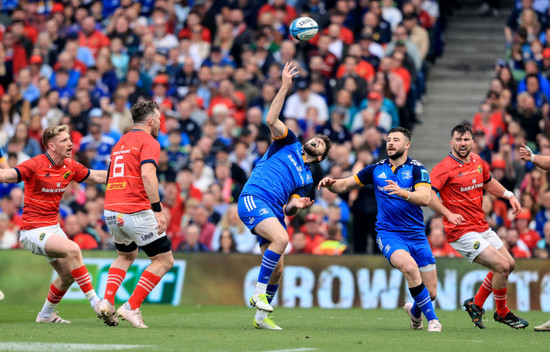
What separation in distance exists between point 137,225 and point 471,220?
4373 millimetres

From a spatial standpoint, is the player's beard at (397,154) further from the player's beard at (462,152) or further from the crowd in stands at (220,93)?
the crowd in stands at (220,93)

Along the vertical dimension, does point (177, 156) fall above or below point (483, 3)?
below

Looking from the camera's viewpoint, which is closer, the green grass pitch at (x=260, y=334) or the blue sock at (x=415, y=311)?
the green grass pitch at (x=260, y=334)

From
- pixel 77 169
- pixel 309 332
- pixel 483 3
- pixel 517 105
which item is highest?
pixel 483 3

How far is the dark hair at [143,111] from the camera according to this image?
11953 millimetres

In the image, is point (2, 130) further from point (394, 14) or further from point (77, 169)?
point (77, 169)

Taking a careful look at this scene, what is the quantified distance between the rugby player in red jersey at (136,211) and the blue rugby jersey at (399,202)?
8.90 ft

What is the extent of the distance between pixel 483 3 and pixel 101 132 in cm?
1106

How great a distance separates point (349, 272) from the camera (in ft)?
57.5

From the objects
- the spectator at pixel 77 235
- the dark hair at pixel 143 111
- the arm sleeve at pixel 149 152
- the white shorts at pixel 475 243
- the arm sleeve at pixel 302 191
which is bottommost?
the spectator at pixel 77 235

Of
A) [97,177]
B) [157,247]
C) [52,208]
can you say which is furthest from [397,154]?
[52,208]

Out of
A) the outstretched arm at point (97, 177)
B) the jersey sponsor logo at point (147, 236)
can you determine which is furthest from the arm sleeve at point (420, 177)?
the outstretched arm at point (97, 177)

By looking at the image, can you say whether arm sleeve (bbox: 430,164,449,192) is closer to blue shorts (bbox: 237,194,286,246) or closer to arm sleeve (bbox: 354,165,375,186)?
arm sleeve (bbox: 354,165,375,186)

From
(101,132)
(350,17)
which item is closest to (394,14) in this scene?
(350,17)
